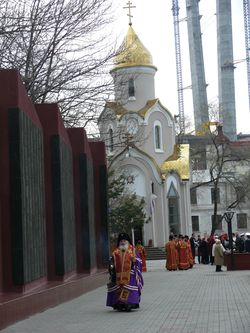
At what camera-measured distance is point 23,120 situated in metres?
13.4

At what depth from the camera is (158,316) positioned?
12461mm

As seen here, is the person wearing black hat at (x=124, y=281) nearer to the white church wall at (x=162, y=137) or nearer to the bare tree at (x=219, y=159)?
the bare tree at (x=219, y=159)

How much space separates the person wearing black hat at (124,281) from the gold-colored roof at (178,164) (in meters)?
37.3

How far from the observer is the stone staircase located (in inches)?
1912

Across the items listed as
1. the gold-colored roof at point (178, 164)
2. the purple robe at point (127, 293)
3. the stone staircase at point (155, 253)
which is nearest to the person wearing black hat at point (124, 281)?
the purple robe at point (127, 293)

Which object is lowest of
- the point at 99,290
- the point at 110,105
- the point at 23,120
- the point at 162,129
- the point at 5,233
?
the point at 99,290

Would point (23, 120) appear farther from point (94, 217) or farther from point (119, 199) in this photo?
point (119, 199)

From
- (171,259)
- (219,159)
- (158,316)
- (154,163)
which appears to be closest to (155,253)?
(154,163)

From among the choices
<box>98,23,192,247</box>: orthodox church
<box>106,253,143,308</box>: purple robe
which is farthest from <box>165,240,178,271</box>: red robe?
<box>106,253,143,308</box>: purple robe

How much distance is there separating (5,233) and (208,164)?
42447 mm

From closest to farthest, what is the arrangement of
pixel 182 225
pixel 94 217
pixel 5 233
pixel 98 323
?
pixel 98 323 < pixel 5 233 < pixel 94 217 < pixel 182 225

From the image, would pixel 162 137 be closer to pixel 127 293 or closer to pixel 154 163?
pixel 154 163

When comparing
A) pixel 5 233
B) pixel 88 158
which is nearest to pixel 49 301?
pixel 5 233

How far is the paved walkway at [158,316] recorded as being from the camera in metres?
10.8
